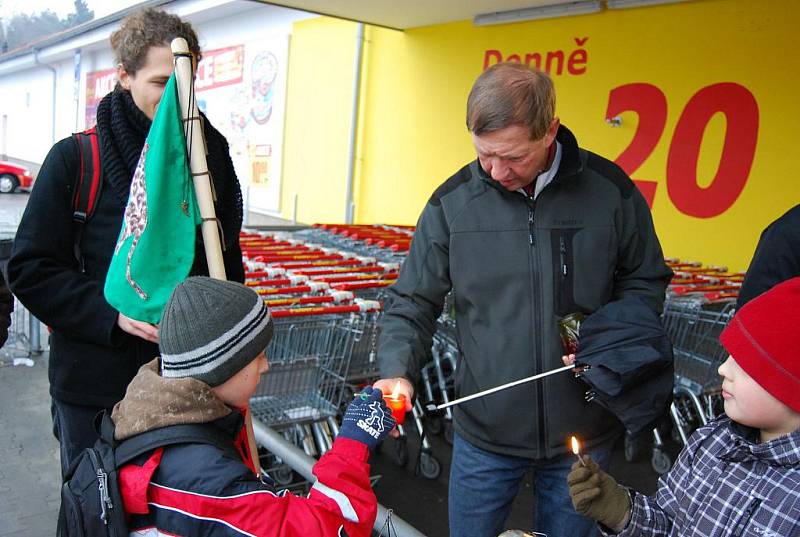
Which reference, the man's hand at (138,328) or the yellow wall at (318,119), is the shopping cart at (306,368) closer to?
the man's hand at (138,328)

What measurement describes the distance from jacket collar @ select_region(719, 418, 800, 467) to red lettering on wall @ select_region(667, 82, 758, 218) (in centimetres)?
594

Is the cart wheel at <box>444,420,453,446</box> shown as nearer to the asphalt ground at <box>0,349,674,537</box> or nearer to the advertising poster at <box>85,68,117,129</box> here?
the asphalt ground at <box>0,349,674,537</box>

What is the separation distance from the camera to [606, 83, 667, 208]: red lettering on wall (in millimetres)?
7621

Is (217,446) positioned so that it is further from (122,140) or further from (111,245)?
(122,140)

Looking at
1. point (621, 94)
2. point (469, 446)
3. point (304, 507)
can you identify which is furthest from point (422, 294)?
point (621, 94)

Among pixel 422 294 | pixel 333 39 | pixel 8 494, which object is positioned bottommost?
pixel 8 494

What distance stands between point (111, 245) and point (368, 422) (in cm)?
107

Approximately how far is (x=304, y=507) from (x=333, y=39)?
12565 mm

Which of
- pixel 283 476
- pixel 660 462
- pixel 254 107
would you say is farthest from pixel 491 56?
pixel 254 107

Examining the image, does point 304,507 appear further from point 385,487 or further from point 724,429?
point 385,487

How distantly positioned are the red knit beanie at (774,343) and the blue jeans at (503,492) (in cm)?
82

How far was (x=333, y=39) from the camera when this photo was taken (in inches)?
517

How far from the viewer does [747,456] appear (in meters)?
1.62

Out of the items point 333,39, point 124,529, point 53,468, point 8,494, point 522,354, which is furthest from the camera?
point 333,39
